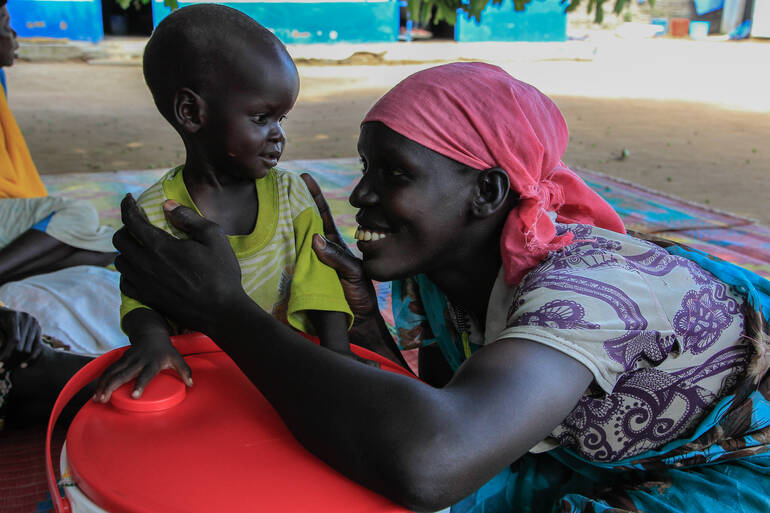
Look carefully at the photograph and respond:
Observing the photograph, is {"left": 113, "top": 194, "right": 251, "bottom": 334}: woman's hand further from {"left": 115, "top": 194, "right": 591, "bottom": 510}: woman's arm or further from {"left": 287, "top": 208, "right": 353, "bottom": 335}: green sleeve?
{"left": 287, "top": 208, "right": 353, "bottom": 335}: green sleeve

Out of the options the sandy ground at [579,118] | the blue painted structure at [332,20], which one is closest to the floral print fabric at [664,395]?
the sandy ground at [579,118]

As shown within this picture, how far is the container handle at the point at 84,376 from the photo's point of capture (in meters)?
0.92

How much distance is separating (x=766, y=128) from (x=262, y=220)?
8.35 m

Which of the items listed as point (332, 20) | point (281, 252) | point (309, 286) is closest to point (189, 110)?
point (281, 252)

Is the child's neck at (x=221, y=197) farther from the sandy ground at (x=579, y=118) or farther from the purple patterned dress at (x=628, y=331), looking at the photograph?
the sandy ground at (x=579, y=118)

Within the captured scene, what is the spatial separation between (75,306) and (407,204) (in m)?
1.88

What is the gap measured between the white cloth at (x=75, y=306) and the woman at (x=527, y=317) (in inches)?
50.1

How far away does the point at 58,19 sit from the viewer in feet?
42.2

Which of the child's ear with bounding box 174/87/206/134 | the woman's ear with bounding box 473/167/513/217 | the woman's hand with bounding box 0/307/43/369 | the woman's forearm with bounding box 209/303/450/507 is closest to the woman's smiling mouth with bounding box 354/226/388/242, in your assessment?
the woman's ear with bounding box 473/167/513/217

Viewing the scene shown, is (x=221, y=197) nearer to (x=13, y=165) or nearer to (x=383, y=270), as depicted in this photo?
(x=383, y=270)

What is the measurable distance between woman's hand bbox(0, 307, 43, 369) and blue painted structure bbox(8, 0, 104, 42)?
41.3 ft

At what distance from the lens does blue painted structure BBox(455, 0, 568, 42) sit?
49.2 feet

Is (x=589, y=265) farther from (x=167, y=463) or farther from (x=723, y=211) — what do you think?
(x=723, y=211)

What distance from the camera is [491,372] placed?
35.4 inches
